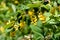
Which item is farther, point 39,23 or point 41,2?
point 41,2

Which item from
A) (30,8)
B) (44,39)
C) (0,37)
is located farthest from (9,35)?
(44,39)

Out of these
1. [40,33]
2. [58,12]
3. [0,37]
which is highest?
[58,12]

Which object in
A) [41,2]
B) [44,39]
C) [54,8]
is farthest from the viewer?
[41,2]

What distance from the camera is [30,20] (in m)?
2.39

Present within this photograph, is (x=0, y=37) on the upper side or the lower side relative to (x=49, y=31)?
lower

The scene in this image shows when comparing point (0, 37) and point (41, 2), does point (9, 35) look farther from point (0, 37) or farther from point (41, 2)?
point (41, 2)

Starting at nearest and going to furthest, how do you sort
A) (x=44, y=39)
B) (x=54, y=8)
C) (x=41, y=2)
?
(x=44, y=39)
(x=54, y=8)
(x=41, y=2)

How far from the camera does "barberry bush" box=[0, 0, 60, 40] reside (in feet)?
6.80

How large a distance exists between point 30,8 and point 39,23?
1.04 feet

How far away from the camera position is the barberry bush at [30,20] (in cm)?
207

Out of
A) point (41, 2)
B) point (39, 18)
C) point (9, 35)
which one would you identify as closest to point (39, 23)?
point (39, 18)

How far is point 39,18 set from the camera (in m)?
2.25

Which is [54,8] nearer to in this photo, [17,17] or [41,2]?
[41,2]

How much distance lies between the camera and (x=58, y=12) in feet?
7.07
